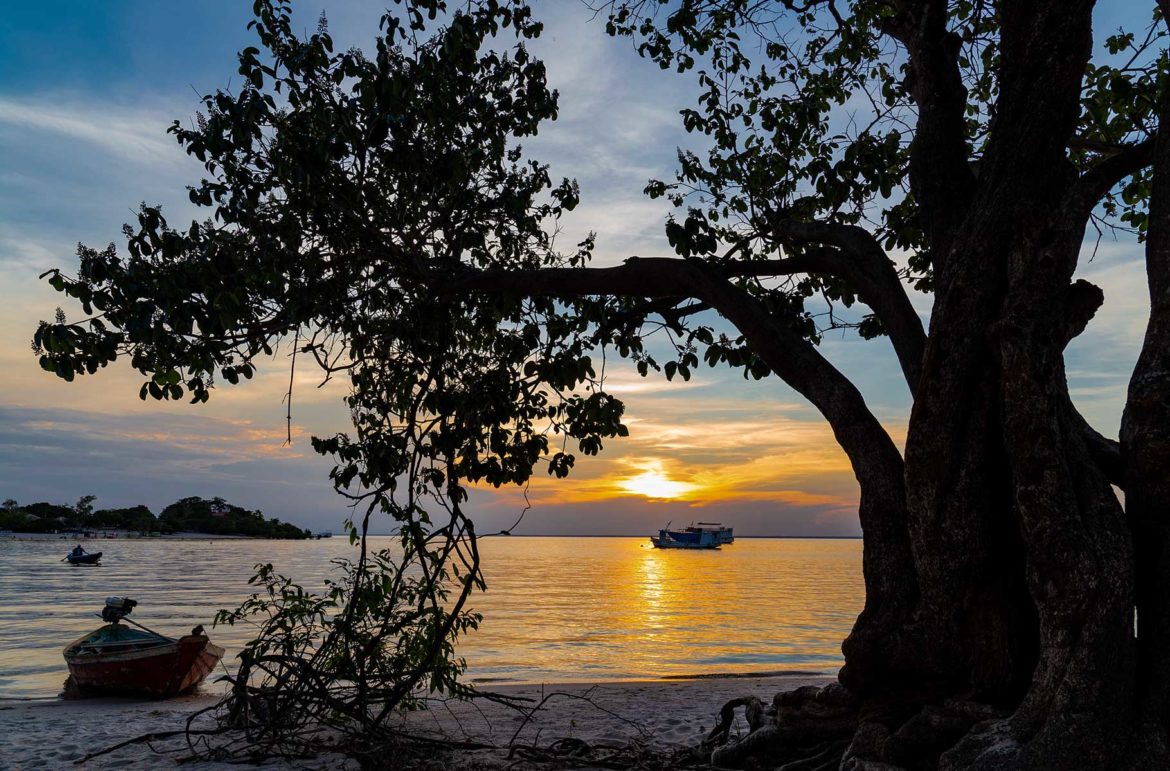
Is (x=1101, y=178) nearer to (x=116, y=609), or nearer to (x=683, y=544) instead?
(x=116, y=609)

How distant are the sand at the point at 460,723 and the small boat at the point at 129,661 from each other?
1.19 feet

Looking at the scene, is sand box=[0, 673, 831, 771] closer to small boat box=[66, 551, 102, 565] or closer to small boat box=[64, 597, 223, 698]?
small boat box=[64, 597, 223, 698]

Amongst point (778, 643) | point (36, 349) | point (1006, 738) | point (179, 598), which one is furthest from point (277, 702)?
point (179, 598)

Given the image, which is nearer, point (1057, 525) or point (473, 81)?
point (1057, 525)

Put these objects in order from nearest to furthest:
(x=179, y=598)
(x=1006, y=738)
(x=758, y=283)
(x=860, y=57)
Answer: (x=1006, y=738) → (x=758, y=283) → (x=860, y=57) → (x=179, y=598)

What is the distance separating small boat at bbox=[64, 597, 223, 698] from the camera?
14.8 meters

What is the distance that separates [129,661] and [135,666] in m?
0.16

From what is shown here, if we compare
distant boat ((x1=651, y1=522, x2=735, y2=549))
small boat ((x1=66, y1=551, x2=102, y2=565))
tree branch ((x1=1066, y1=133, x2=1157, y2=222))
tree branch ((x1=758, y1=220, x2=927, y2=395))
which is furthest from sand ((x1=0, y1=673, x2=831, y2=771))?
distant boat ((x1=651, y1=522, x2=735, y2=549))

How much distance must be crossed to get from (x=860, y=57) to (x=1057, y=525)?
821 cm

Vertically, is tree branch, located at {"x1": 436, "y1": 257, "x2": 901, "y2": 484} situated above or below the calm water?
above

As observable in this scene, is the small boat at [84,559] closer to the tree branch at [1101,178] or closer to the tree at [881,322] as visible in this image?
the tree at [881,322]

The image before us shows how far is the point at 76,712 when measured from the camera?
12.9 meters

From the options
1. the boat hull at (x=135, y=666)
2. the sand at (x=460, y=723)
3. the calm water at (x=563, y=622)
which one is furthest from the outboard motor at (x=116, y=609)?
the calm water at (x=563, y=622)

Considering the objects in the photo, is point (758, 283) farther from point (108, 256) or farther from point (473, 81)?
point (108, 256)
